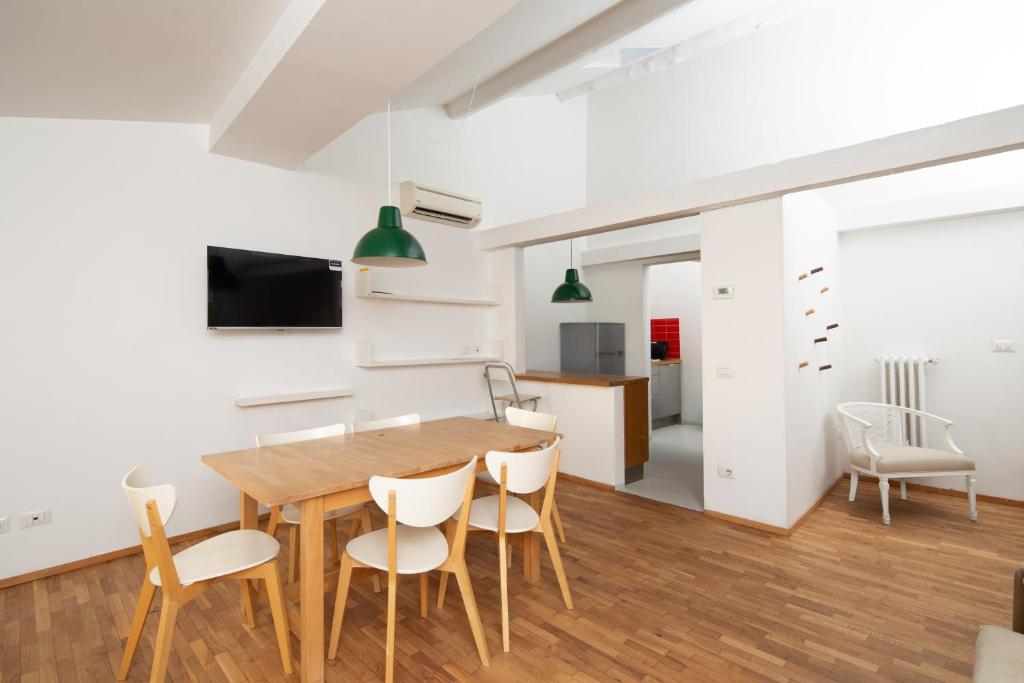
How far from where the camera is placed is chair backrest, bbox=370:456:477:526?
191cm

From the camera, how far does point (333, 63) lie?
93.6 inches

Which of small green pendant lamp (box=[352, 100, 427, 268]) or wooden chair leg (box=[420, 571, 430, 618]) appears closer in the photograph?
wooden chair leg (box=[420, 571, 430, 618])

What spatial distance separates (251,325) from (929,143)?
14.4 ft

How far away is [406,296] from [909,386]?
14.9ft

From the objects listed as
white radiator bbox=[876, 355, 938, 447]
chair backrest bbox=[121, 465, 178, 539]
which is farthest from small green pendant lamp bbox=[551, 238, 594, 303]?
chair backrest bbox=[121, 465, 178, 539]

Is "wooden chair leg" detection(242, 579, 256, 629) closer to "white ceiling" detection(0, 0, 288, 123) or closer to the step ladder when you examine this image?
"white ceiling" detection(0, 0, 288, 123)

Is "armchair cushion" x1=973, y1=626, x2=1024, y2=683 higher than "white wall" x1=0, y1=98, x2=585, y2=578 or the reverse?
the reverse

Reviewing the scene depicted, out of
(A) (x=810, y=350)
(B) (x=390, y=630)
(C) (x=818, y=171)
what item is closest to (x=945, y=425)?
(A) (x=810, y=350)

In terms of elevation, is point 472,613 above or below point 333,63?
below

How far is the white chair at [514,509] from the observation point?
2.24 meters

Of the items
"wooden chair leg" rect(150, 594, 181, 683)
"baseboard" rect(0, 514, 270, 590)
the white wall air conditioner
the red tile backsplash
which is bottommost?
"baseboard" rect(0, 514, 270, 590)

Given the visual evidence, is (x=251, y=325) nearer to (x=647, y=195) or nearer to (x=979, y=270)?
(x=647, y=195)

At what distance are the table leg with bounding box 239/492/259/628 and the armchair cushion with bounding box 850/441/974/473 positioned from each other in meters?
4.18

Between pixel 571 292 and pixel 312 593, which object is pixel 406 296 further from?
pixel 312 593
